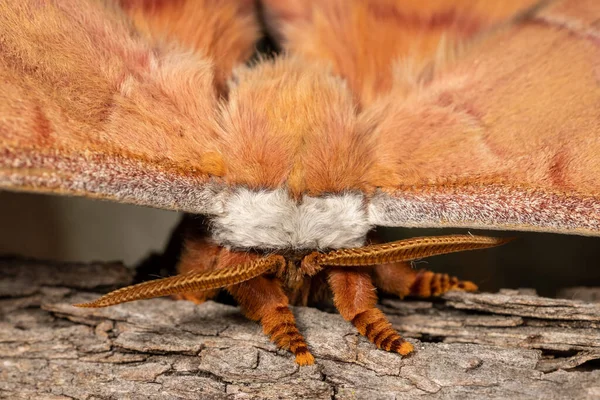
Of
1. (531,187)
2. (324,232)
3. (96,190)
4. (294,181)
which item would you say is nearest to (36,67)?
(96,190)

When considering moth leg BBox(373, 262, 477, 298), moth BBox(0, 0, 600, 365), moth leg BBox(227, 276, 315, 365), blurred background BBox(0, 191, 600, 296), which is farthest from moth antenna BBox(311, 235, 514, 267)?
blurred background BBox(0, 191, 600, 296)

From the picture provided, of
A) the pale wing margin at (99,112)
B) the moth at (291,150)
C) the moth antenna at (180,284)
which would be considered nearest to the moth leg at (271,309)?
the moth at (291,150)

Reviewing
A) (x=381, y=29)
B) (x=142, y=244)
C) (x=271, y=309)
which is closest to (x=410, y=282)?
(x=271, y=309)

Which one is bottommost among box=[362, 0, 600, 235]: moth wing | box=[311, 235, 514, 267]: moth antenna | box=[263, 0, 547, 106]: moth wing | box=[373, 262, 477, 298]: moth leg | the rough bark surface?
the rough bark surface

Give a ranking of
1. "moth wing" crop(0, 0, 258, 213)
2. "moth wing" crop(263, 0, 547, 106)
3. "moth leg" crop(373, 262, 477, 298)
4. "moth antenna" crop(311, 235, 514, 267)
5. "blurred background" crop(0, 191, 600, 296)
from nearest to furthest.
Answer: "moth wing" crop(0, 0, 258, 213)
"moth antenna" crop(311, 235, 514, 267)
"moth leg" crop(373, 262, 477, 298)
"moth wing" crop(263, 0, 547, 106)
"blurred background" crop(0, 191, 600, 296)

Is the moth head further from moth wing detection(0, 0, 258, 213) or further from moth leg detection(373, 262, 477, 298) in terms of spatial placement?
moth leg detection(373, 262, 477, 298)
